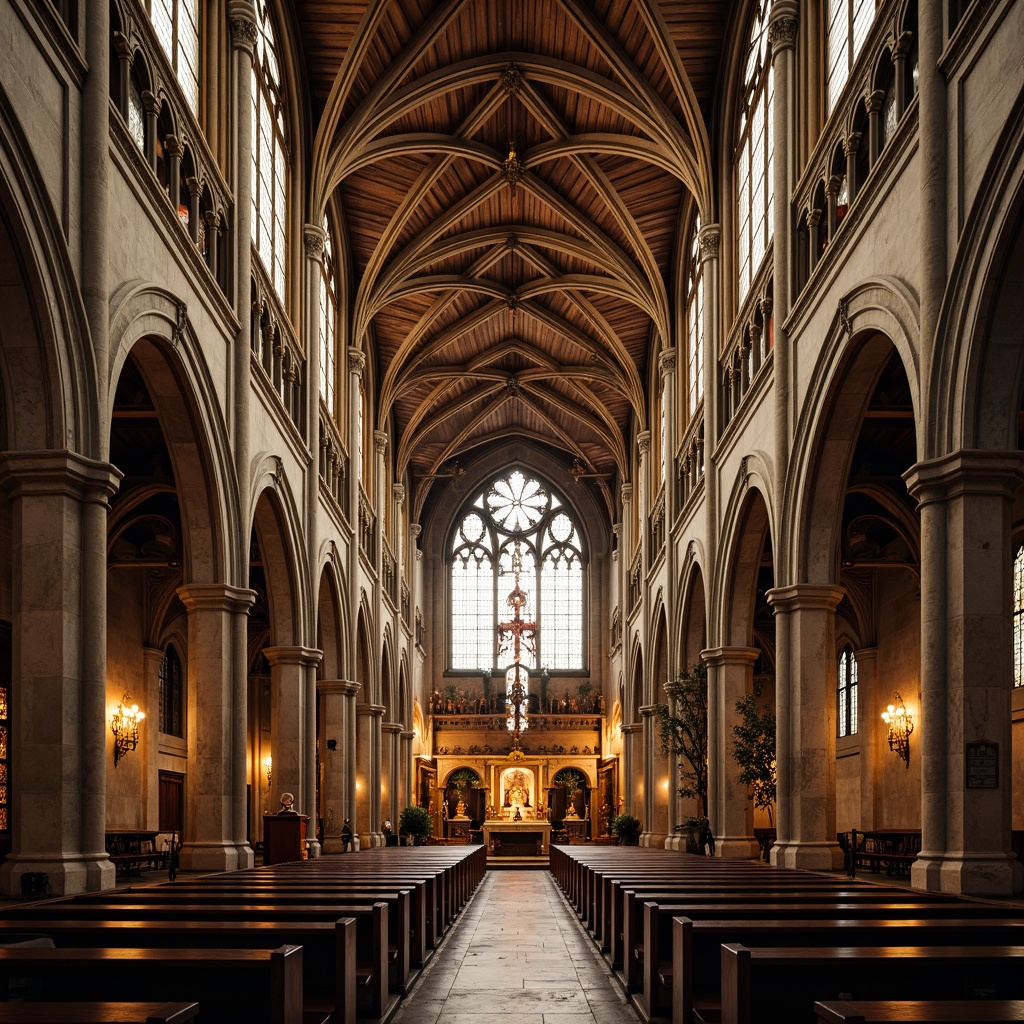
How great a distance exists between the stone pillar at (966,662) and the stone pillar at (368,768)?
20.1 m

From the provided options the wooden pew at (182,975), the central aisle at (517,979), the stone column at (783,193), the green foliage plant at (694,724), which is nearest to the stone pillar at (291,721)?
the central aisle at (517,979)

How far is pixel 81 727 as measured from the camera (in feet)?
33.7

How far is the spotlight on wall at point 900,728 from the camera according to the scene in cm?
2331

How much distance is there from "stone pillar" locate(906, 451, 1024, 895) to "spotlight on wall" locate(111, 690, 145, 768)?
16118mm

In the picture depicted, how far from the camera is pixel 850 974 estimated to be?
5.40 meters

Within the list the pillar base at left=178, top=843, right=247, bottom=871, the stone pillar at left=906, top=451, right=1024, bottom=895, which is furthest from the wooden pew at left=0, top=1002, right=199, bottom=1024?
the pillar base at left=178, top=843, right=247, bottom=871

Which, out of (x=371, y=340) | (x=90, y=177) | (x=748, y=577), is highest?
(x=371, y=340)

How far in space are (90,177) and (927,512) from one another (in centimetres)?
732

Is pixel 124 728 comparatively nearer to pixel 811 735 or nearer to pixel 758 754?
pixel 758 754

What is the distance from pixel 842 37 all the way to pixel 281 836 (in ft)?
39.6

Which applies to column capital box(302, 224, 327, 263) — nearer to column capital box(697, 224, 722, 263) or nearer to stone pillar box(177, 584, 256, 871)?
column capital box(697, 224, 722, 263)

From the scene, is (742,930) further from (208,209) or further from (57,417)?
(208,209)

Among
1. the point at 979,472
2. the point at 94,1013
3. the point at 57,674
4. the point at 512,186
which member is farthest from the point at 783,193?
the point at 94,1013

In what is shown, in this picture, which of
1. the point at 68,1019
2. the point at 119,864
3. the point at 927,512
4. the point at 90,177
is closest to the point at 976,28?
the point at 927,512
